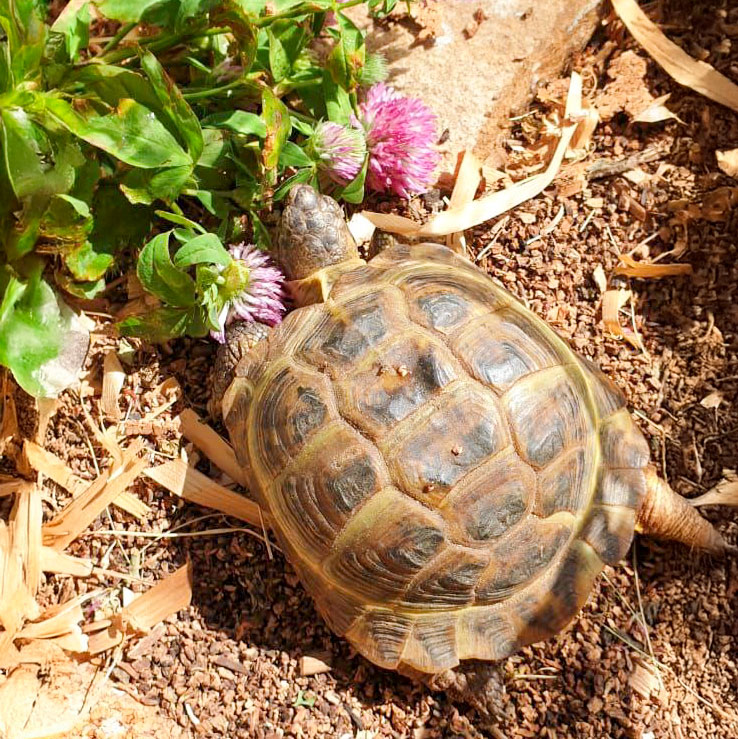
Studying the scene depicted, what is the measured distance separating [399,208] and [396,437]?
98 centimetres

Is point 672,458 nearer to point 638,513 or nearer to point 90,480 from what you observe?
point 638,513

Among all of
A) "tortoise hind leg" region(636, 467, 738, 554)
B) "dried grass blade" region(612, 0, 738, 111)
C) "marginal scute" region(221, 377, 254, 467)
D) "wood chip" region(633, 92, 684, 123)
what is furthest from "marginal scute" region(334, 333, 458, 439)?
"dried grass blade" region(612, 0, 738, 111)

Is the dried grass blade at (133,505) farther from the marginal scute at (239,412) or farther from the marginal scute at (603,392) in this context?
the marginal scute at (603,392)

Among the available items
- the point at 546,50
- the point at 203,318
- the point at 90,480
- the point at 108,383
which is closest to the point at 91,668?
the point at 90,480

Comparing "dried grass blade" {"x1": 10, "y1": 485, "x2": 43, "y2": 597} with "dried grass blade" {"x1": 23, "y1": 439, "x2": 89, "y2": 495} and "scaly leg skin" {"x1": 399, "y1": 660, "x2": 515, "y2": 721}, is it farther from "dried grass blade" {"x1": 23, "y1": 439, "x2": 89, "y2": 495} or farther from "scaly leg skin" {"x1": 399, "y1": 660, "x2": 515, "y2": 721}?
"scaly leg skin" {"x1": 399, "y1": 660, "x2": 515, "y2": 721}

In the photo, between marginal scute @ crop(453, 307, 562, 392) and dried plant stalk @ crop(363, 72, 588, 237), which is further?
dried plant stalk @ crop(363, 72, 588, 237)

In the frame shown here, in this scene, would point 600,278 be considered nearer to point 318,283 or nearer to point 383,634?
point 318,283

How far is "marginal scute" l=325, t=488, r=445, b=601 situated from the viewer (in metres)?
2.06

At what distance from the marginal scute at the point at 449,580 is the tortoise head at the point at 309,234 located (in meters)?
0.96

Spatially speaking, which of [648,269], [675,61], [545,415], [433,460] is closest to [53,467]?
[433,460]

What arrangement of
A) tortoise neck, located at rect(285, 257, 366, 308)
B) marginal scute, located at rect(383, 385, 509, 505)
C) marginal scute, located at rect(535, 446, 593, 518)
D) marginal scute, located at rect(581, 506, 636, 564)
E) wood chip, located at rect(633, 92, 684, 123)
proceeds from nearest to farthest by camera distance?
1. marginal scute, located at rect(383, 385, 509, 505)
2. marginal scute, located at rect(535, 446, 593, 518)
3. marginal scute, located at rect(581, 506, 636, 564)
4. tortoise neck, located at rect(285, 257, 366, 308)
5. wood chip, located at rect(633, 92, 684, 123)

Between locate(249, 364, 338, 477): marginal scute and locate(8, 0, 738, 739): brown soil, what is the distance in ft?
1.32

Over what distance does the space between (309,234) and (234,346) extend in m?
0.41

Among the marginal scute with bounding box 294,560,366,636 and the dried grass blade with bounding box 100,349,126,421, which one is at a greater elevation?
A: the dried grass blade with bounding box 100,349,126,421
